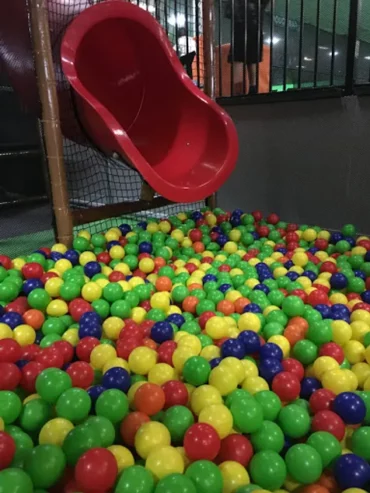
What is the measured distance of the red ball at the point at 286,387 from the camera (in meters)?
0.98

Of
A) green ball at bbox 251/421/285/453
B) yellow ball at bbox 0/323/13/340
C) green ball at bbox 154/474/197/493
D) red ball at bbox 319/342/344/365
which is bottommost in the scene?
yellow ball at bbox 0/323/13/340

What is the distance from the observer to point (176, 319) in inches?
52.4

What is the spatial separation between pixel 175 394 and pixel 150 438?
142 millimetres

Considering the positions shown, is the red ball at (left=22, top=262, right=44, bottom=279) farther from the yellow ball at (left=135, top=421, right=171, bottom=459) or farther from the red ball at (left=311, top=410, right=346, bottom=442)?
the red ball at (left=311, top=410, right=346, bottom=442)

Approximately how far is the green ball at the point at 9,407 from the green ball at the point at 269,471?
458mm

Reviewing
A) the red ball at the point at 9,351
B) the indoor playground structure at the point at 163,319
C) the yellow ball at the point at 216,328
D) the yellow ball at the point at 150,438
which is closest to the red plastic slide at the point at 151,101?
the indoor playground structure at the point at 163,319

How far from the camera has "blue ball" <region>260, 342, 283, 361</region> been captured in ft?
3.57

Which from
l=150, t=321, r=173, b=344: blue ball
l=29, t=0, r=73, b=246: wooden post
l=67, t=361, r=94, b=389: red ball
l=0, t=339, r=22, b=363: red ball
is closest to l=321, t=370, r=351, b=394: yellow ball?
l=150, t=321, r=173, b=344: blue ball

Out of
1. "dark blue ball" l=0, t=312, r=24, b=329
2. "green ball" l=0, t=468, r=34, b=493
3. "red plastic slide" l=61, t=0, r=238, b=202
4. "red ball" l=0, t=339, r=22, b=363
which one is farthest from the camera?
"red plastic slide" l=61, t=0, r=238, b=202

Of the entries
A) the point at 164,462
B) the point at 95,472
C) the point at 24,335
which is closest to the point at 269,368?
the point at 164,462

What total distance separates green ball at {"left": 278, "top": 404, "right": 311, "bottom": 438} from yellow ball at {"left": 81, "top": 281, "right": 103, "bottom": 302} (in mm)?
789

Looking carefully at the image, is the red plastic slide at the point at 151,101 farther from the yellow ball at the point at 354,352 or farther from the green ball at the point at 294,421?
the green ball at the point at 294,421

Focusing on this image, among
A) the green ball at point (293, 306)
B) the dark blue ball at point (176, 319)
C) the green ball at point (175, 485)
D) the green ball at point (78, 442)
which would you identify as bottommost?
the dark blue ball at point (176, 319)

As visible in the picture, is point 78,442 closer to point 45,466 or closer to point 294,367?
point 45,466
